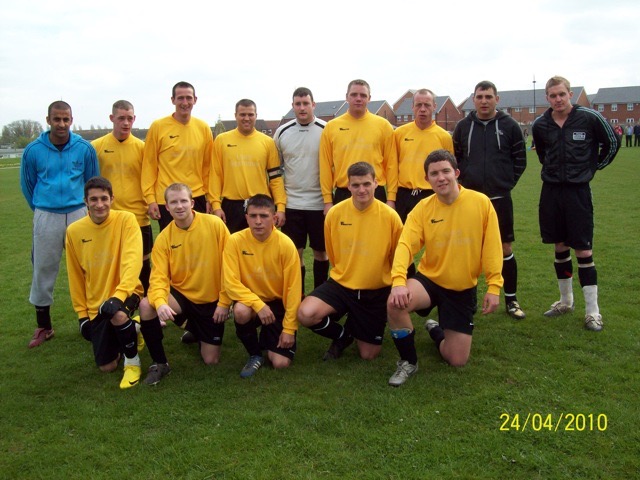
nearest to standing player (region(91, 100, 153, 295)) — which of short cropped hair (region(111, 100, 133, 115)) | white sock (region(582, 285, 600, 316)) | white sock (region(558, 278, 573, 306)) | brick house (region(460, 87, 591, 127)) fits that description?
short cropped hair (region(111, 100, 133, 115))

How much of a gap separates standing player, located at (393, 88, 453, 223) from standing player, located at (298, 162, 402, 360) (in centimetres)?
100

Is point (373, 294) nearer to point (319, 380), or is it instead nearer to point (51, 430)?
point (319, 380)

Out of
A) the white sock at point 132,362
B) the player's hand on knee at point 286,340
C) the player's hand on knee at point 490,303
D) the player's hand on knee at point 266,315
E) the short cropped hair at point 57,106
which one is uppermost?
the short cropped hair at point 57,106

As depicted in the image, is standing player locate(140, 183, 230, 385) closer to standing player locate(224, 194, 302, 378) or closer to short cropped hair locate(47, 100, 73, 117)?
standing player locate(224, 194, 302, 378)

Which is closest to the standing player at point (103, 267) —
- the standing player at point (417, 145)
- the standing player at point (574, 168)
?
the standing player at point (417, 145)

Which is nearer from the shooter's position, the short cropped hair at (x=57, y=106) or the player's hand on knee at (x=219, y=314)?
the player's hand on knee at (x=219, y=314)

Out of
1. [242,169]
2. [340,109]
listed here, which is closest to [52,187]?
[242,169]

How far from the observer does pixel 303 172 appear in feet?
18.3

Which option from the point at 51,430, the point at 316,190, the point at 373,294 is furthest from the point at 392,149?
the point at 51,430

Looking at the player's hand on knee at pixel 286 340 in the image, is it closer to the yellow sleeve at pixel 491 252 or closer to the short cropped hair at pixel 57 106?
the yellow sleeve at pixel 491 252

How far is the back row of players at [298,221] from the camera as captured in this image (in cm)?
429

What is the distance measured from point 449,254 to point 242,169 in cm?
244

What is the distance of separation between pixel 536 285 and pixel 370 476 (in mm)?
4393

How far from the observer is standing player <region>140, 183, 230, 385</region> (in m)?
4.48
